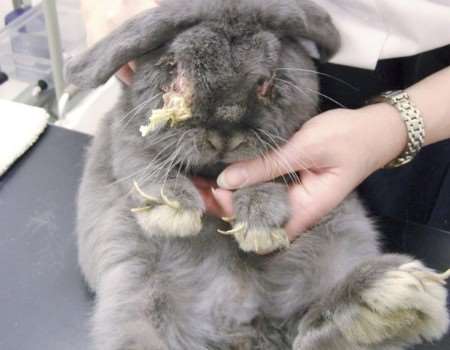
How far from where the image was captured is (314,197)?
97 centimetres

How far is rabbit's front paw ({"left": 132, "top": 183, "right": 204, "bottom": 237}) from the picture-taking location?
900 millimetres

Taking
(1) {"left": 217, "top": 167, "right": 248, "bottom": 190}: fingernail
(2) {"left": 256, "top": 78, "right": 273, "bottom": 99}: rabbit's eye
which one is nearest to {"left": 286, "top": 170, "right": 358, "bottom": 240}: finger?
(1) {"left": 217, "top": 167, "right": 248, "bottom": 190}: fingernail

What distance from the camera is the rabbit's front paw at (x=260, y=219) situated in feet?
2.95

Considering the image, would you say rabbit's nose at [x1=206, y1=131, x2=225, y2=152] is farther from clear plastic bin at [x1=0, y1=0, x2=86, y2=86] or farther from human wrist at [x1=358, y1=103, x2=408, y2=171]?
clear plastic bin at [x1=0, y1=0, x2=86, y2=86]

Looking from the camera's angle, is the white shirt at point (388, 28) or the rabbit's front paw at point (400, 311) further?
the white shirt at point (388, 28)

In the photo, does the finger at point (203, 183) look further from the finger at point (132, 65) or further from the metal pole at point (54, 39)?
the metal pole at point (54, 39)

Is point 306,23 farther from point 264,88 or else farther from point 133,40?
point 133,40

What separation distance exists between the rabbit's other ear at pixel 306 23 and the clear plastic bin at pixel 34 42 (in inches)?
62.8

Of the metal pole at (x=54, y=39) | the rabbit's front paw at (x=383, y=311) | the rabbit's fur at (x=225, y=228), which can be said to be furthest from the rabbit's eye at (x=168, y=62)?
the metal pole at (x=54, y=39)

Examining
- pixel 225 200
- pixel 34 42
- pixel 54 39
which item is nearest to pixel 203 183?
pixel 225 200

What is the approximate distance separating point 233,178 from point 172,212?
0.12 m

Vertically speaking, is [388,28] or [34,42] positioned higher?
[388,28]

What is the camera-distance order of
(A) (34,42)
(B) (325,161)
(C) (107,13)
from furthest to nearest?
(A) (34,42) < (C) (107,13) < (B) (325,161)

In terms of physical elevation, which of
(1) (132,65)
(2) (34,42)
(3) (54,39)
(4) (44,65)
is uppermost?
(1) (132,65)
